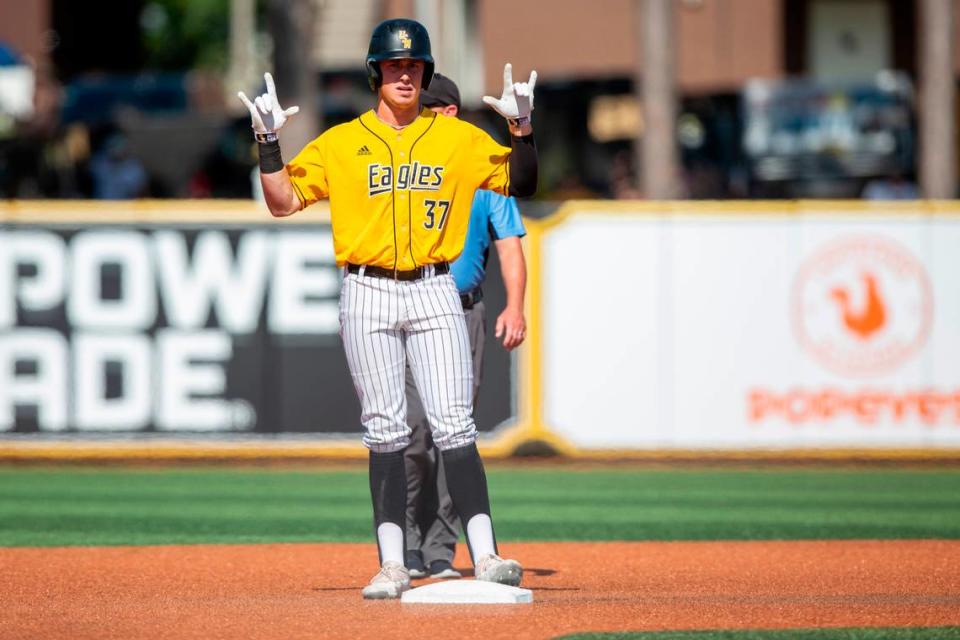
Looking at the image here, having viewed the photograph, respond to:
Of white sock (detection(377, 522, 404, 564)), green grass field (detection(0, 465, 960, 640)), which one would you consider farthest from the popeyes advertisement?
white sock (detection(377, 522, 404, 564))

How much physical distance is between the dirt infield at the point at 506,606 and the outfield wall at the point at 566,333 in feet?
16.5

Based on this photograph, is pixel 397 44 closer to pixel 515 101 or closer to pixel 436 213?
pixel 515 101

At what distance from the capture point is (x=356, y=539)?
9773 millimetres

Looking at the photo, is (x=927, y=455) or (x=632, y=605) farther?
(x=927, y=455)

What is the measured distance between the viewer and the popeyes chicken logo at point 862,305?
14.5 m

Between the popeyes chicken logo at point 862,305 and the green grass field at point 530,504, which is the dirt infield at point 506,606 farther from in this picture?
the popeyes chicken logo at point 862,305

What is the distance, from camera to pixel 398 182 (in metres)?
6.96

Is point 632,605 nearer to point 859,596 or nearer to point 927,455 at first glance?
point 859,596

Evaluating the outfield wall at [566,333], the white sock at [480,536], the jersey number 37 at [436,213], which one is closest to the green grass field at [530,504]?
the outfield wall at [566,333]

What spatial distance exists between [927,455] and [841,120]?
8156mm

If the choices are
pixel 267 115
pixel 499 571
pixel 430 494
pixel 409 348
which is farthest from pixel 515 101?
pixel 430 494

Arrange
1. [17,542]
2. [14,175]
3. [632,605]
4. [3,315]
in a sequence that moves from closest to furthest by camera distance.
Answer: [632,605] < [17,542] < [3,315] < [14,175]

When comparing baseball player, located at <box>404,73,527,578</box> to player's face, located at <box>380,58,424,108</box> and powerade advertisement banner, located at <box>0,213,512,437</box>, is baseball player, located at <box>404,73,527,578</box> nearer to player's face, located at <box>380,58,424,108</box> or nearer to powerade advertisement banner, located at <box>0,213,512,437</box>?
player's face, located at <box>380,58,424,108</box>

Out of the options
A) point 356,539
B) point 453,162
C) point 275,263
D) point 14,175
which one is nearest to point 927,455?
point 275,263
